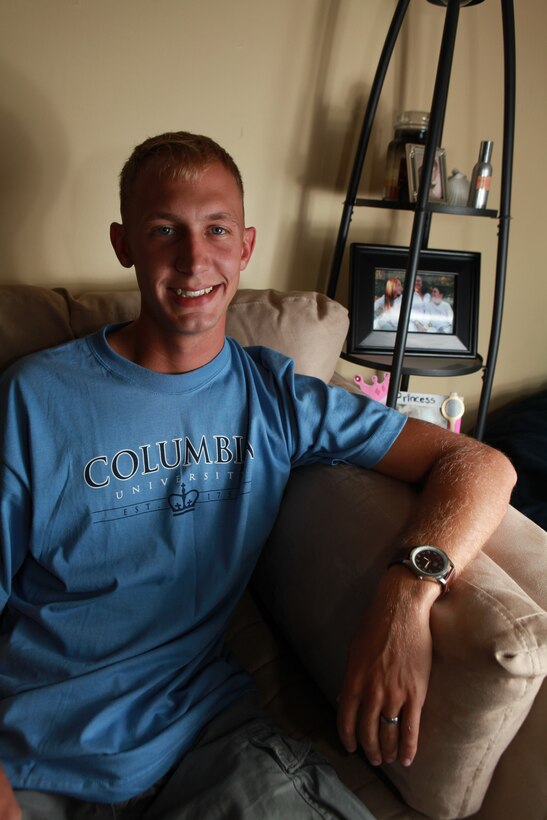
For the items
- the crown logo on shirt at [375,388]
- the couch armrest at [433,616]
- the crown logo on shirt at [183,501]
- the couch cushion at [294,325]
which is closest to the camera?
the couch armrest at [433,616]

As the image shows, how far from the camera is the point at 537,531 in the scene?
3.35ft

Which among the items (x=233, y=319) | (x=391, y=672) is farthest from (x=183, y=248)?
(x=391, y=672)

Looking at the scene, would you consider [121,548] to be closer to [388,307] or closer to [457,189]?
[388,307]

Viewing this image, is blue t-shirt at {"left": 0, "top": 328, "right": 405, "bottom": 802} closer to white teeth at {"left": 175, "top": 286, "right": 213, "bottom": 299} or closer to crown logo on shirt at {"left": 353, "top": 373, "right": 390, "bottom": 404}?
white teeth at {"left": 175, "top": 286, "right": 213, "bottom": 299}

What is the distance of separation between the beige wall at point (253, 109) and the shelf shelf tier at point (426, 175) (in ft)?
0.34

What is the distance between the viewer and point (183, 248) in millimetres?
1028

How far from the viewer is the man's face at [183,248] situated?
1.02m

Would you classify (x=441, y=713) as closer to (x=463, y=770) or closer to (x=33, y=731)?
(x=463, y=770)

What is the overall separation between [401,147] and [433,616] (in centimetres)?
136

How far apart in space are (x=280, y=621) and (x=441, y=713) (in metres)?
0.41

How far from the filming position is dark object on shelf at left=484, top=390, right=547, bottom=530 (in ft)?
6.31

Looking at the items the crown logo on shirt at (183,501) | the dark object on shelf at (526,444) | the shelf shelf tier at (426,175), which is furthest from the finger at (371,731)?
the dark object on shelf at (526,444)

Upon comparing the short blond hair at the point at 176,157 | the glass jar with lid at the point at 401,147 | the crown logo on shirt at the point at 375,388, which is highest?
the glass jar with lid at the point at 401,147

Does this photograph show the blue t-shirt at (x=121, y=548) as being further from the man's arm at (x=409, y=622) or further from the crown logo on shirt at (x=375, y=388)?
the crown logo on shirt at (x=375, y=388)
